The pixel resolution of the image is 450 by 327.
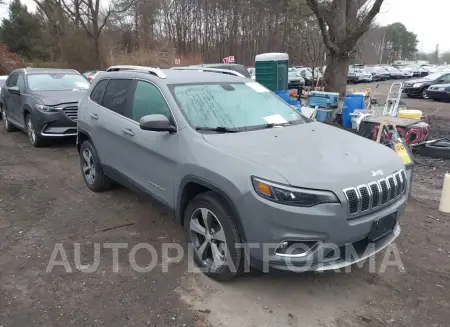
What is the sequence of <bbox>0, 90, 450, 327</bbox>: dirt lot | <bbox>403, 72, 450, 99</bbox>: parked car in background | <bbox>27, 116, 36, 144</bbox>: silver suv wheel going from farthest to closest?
<bbox>403, 72, 450, 99</bbox>: parked car in background → <bbox>27, 116, 36, 144</bbox>: silver suv wheel → <bbox>0, 90, 450, 327</bbox>: dirt lot

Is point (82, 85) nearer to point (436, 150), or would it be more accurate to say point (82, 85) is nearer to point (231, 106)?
point (231, 106)

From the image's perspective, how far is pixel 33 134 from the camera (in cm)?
825

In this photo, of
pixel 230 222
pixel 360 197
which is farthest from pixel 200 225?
pixel 360 197

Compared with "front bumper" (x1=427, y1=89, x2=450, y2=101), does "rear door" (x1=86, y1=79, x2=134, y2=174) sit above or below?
above

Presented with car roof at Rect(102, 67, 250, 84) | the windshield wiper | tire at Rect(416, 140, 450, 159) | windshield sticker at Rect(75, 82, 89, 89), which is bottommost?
tire at Rect(416, 140, 450, 159)

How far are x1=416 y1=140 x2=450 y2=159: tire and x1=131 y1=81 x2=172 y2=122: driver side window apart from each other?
5.88 meters

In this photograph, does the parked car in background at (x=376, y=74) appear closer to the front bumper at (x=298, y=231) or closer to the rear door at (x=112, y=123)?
the rear door at (x=112, y=123)

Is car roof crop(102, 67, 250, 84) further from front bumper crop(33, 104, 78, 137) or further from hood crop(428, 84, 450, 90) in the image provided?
hood crop(428, 84, 450, 90)

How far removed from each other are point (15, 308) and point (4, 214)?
2.17 metres

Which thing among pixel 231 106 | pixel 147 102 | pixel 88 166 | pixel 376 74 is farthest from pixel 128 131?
pixel 376 74

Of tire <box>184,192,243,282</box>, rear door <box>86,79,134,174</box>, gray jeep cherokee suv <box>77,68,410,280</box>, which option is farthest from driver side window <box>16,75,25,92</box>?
tire <box>184,192,243,282</box>

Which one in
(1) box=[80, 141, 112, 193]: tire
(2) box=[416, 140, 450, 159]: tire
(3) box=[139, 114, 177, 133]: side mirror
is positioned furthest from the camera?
(2) box=[416, 140, 450, 159]: tire

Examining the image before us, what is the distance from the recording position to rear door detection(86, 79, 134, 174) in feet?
14.2

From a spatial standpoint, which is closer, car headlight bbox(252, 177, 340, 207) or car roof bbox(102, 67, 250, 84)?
car headlight bbox(252, 177, 340, 207)
